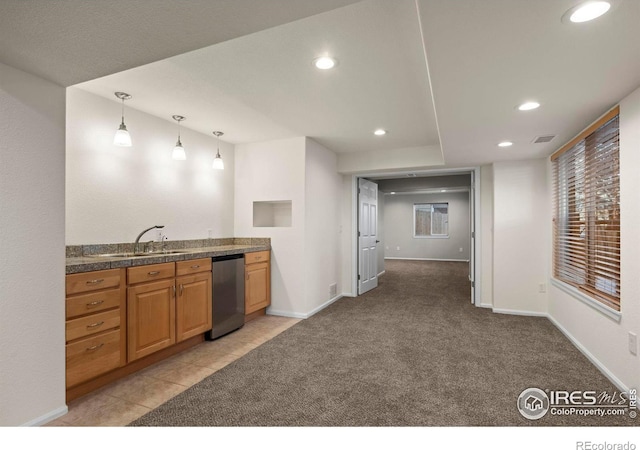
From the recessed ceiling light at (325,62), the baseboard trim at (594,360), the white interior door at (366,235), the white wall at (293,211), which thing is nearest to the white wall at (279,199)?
the white wall at (293,211)

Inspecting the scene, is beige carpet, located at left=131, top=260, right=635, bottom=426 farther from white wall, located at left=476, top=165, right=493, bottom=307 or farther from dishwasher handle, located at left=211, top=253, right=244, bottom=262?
dishwasher handle, located at left=211, top=253, right=244, bottom=262

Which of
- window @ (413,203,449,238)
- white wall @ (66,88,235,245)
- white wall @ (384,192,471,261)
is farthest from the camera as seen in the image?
window @ (413,203,449,238)

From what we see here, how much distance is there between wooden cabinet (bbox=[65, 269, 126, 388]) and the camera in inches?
85.7

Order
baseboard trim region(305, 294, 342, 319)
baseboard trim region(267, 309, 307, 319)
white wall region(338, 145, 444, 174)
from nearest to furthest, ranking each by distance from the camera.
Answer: baseboard trim region(267, 309, 307, 319) → baseboard trim region(305, 294, 342, 319) → white wall region(338, 145, 444, 174)

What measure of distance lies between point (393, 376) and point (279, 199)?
8.57 feet

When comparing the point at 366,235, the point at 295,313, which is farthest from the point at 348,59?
the point at 366,235

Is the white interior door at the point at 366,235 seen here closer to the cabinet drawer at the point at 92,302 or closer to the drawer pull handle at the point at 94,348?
the cabinet drawer at the point at 92,302

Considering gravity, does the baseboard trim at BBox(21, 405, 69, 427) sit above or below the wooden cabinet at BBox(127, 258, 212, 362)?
below

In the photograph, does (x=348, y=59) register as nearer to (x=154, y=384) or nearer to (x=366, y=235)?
(x=154, y=384)

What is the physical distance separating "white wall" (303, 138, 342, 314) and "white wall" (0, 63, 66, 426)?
8.71 feet

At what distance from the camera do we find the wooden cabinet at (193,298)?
3025mm

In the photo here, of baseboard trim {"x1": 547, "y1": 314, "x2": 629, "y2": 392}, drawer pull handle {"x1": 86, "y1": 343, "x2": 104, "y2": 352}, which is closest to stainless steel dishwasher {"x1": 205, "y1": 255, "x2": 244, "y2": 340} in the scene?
drawer pull handle {"x1": 86, "y1": 343, "x2": 104, "y2": 352}

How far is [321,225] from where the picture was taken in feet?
15.5

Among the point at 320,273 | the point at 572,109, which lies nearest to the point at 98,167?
the point at 320,273
